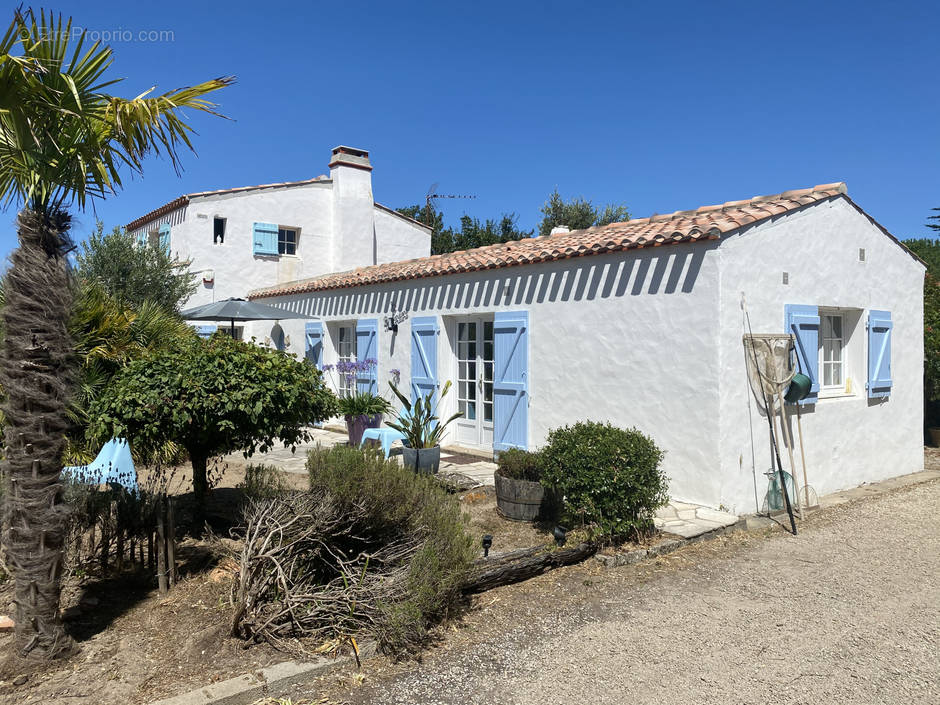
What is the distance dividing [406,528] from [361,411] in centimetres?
527

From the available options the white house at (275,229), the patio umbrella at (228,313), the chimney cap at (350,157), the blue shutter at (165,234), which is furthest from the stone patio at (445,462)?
the chimney cap at (350,157)

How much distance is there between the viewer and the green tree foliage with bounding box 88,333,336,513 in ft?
14.5

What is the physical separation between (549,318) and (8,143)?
19.4ft

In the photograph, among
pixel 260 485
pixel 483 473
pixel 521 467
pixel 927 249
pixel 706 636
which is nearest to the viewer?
pixel 706 636

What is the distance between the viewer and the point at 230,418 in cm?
467

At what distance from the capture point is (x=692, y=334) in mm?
6539

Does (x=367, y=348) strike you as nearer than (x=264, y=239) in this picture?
Yes

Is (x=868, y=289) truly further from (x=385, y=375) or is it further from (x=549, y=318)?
(x=385, y=375)

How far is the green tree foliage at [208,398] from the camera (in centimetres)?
442

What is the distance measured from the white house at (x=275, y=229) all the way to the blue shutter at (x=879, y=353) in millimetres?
11283

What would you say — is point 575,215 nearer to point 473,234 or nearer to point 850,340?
point 473,234

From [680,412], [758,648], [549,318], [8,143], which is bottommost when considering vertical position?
[758,648]

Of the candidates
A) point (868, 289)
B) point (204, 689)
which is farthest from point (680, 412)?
point (204, 689)

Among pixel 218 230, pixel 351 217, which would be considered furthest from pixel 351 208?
pixel 218 230
